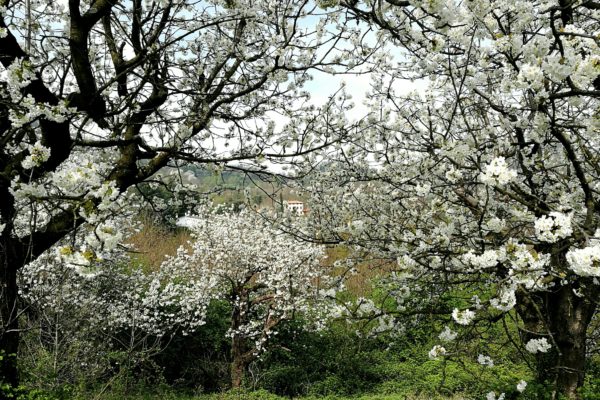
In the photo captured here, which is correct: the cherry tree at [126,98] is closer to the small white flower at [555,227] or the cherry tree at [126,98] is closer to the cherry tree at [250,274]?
the small white flower at [555,227]

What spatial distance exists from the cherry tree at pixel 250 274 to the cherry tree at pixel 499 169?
243cm

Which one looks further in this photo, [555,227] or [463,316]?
[463,316]

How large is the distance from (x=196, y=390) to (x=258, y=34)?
6.69 metres

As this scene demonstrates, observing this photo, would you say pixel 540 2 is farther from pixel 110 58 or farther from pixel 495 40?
pixel 110 58

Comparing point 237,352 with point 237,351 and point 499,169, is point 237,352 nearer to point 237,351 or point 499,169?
point 237,351

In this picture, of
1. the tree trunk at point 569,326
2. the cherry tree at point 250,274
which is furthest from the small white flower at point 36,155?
the cherry tree at point 250,274

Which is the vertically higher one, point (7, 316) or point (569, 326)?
point (7, 316)

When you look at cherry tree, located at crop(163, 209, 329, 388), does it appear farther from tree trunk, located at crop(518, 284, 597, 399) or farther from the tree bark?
tree trunk, located at crop(518, 284, 597, 399)

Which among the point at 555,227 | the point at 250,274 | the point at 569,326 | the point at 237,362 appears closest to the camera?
the point at 555,227

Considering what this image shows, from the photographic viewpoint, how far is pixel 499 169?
2.21 metres

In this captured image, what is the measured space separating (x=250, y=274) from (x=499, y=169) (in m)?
7.32

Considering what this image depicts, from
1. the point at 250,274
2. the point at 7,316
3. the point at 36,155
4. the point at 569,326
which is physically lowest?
the point at 569,326

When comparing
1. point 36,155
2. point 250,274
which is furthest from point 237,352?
point 36,155

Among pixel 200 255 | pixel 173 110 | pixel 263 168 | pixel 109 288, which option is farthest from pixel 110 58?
pixel 200 255
